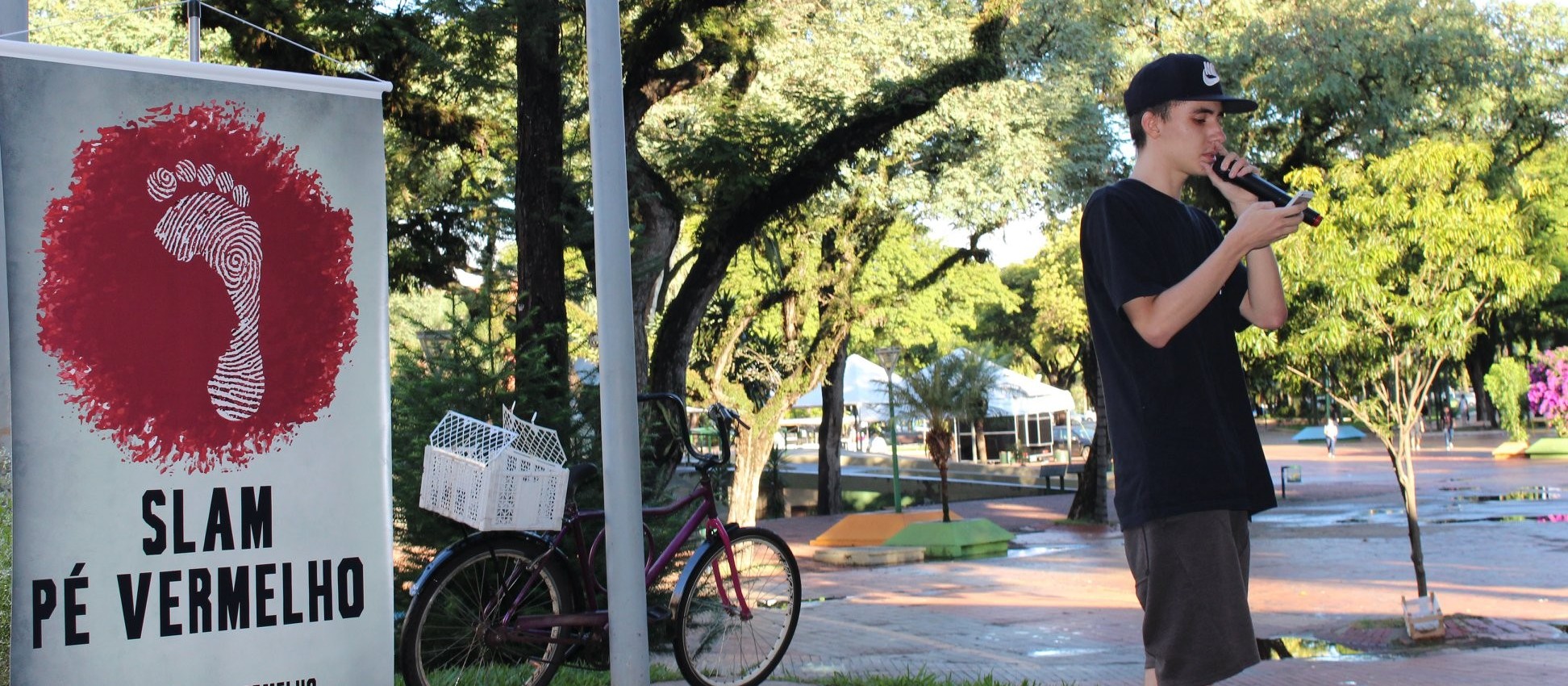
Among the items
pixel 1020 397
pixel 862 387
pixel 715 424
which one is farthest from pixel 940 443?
pixel 715 424

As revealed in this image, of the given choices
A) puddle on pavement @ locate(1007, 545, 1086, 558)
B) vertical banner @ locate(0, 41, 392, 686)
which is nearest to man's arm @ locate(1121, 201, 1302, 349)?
vertical banner @ locate(0, 41, 392, 686)

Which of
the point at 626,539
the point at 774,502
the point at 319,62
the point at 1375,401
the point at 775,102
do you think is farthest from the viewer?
the point at 774,502

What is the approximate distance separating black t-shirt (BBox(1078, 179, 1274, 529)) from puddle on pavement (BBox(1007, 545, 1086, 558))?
1788 cm

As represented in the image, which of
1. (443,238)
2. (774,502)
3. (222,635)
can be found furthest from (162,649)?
(774,502)

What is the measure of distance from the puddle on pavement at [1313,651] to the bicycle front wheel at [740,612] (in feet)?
19.3

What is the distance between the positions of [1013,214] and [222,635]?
18390mm

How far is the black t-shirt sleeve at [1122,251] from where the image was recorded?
2.63 m

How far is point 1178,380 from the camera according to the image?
8.77 feet

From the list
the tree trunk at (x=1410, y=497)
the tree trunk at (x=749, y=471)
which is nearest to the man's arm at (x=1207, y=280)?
the tree trunk at (x=1410, y=497)

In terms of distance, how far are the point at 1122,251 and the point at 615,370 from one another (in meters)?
2.47

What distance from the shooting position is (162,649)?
154 inches

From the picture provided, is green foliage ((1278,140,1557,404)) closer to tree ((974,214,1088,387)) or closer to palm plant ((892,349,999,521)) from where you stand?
palm plant ((892,349,999,521))

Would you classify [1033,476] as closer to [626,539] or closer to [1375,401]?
[1375,401]

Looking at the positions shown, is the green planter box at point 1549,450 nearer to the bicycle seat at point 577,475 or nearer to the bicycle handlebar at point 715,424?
the bicycle handlebar at point 715,424
